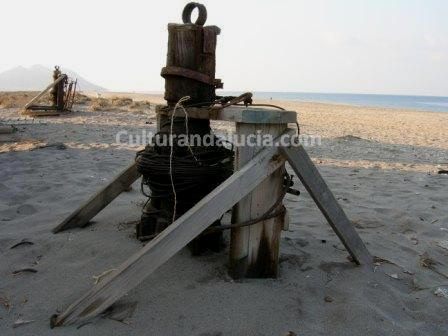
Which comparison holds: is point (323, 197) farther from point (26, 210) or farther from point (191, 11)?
point (26, 210)

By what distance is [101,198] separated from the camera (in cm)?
341

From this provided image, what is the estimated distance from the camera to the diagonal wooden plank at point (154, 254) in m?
2.11

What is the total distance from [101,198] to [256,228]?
4.92ft

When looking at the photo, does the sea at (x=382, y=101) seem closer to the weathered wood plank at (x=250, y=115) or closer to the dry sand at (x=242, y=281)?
the dry sand at (x=242, y=281)

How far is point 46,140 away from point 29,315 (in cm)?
662

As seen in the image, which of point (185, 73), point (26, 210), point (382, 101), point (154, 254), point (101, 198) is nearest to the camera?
point (154, 254)

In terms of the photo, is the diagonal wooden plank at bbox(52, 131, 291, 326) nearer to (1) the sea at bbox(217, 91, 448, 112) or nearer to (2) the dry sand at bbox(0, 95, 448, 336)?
(2) the dry sand at bbox(0, 95, 448, 336)

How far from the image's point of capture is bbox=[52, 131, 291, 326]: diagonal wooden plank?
211 cm

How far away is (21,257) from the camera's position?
2992 millimetres

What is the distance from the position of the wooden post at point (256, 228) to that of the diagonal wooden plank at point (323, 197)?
12 cm

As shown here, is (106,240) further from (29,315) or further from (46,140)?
(46,140)

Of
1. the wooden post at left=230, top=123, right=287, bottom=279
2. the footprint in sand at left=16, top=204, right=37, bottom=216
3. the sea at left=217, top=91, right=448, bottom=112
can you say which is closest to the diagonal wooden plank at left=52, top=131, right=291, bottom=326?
the wooden post at left=230, top=123, right=287, bottom=279

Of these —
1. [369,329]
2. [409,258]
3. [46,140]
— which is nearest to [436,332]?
[369,329]

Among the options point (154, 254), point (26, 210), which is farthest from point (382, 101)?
point (154, 254)
